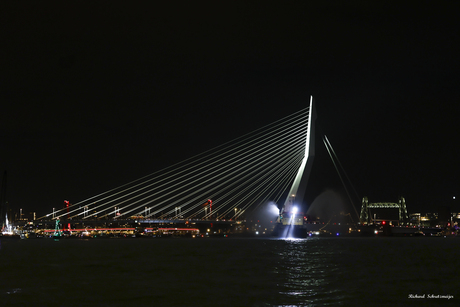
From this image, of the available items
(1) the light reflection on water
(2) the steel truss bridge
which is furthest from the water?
(2) the steel truss bridge

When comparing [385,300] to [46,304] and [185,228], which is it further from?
[185,228]

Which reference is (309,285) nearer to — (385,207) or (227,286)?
(227,286)

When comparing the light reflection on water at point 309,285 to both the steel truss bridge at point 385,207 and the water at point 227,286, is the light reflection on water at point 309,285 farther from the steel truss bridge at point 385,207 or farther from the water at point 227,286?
the steel truss bridge at point 385,207

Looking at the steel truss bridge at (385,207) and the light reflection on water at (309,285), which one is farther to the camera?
the steel truss bridge at (385,207)

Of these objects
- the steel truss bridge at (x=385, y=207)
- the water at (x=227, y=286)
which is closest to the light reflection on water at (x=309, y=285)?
the water at (x=227, y=286)

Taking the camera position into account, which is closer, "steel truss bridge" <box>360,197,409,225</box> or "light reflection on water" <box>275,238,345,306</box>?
"light reflection on water" <box>275,238,345,306</box>

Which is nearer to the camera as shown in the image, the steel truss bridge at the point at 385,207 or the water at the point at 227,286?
the water at the point at 227,286

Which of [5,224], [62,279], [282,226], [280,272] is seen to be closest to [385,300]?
[280,272]

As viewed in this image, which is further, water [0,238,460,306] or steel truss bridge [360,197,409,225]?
steel truss bridge [360,197,409,225]

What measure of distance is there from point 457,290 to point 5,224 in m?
141

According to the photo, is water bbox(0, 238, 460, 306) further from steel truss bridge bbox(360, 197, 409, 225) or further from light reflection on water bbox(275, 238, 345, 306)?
steel truss bridge bbox(360, 197, 409, 225)

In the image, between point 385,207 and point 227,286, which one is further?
point 385,207

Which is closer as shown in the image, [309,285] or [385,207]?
[309,285]

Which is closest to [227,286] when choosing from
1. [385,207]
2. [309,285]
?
[309,285]
